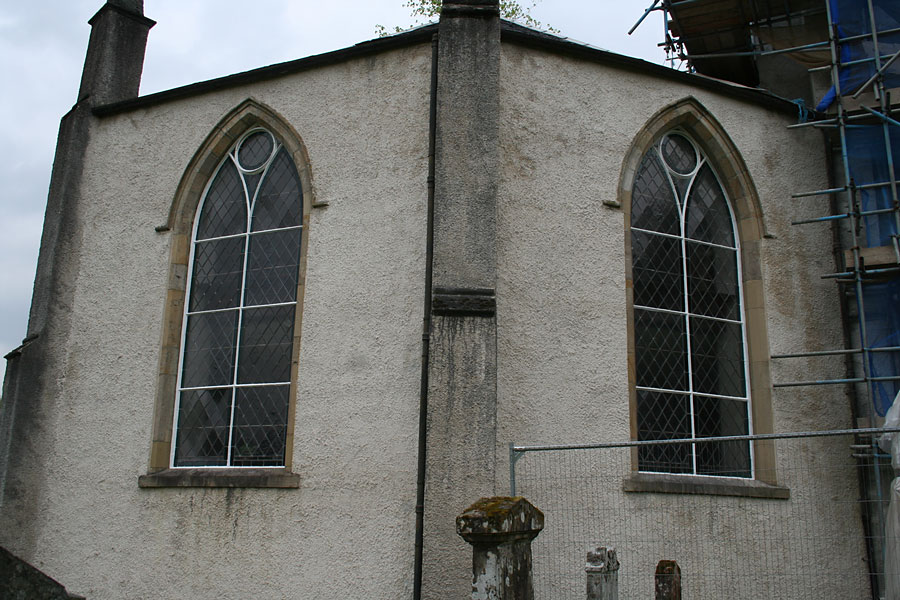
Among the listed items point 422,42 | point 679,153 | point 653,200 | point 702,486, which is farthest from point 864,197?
point 422,42

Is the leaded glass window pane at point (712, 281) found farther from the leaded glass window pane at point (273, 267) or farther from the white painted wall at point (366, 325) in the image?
the leaded glass window pane at point (273, 267)

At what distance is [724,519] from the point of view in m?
8.18

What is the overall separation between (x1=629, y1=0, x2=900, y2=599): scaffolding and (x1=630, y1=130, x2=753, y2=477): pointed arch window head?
67 centimetres

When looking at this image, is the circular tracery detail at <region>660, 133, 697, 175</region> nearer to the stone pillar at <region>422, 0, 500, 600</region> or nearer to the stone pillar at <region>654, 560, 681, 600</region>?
the stone pillar at <region>422, 0, 500, 600</region>

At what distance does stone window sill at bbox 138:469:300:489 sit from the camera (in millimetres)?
8023

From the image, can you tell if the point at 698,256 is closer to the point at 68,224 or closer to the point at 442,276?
the point at 442,276

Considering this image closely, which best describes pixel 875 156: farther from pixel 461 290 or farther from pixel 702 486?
pixel 461 290

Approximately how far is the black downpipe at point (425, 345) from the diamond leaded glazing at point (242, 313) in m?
1.70

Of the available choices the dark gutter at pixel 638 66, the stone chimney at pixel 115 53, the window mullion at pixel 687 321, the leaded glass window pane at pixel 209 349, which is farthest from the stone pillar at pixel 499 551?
the stone chimney at pixel 115 53

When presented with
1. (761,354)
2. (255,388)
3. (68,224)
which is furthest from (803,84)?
(68,224)

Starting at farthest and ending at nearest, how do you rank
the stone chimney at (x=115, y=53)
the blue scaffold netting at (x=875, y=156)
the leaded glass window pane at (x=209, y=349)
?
the stone chimney at (x=115, y=53) < the leaded glass window pane at (x=209, y=349) < the blue scaffold netting at (x=875, y=156)

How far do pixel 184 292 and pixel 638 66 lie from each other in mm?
5605

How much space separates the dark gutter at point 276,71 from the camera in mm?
8734

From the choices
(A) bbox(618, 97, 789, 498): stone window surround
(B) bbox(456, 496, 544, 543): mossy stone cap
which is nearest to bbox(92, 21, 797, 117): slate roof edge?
(A) bbox(618, 97, 789, 498): stone window surround
